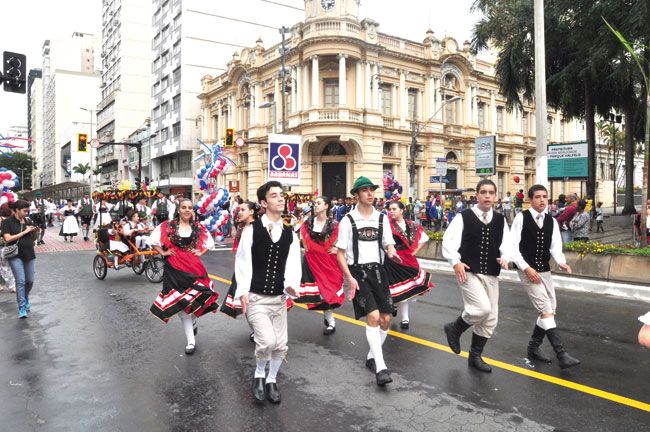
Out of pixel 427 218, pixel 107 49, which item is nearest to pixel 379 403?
pixel 427 218

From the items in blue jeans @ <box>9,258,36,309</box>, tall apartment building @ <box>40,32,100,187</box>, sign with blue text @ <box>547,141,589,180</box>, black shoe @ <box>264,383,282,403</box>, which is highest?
tall apartment building @ <box>40,32,100,187</box>

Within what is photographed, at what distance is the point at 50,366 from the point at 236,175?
118 feet

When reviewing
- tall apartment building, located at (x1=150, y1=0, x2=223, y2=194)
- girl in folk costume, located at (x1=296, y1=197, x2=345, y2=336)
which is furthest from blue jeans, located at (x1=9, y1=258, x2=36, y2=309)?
tall apartment building, located at (x1=150, y1=0, x2=223, y2=194)

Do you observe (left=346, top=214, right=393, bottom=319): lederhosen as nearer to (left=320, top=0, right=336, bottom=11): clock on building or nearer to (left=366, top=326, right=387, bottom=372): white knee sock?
(left=366, top=326, right=387, bottom=372): white knee sock

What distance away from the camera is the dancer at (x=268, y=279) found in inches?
167

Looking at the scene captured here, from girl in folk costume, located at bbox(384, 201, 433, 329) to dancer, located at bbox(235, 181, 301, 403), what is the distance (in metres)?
1.82

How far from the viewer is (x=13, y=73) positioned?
1288cm

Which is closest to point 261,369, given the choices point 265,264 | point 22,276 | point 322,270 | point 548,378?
point 265,264

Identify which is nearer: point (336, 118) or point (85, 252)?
point (85, 252)

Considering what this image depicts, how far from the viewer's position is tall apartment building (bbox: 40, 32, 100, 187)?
9706 centimetres

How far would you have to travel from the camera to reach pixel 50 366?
5.29m

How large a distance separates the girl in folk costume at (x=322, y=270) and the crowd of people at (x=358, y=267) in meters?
0.01

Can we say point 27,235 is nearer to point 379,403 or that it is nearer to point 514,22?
point 379,403

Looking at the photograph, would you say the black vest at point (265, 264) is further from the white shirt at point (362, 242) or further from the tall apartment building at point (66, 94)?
the tall apartment building at point (66, 94)
